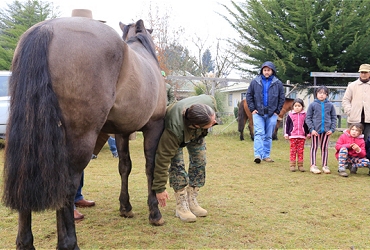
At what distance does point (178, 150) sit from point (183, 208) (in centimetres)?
58

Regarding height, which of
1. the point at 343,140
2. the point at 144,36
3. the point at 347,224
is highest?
the point at 144,36

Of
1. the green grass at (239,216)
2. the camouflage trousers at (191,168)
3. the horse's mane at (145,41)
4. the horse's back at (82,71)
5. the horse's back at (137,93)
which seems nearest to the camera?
the horse's back at (82,71)

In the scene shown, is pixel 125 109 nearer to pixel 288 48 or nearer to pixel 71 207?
pixel 71 207

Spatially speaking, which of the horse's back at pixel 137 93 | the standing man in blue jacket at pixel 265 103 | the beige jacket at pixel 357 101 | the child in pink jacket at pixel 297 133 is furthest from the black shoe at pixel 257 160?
the horse's back at pixel 137 93

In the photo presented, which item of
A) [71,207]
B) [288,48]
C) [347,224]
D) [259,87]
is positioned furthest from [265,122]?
[288,48]

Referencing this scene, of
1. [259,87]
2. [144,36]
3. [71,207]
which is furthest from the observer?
[259,87]

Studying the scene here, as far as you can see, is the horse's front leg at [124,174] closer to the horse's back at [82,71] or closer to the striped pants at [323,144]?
the horse's back at [82,71]

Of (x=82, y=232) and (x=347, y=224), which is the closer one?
(x=82, y=232)

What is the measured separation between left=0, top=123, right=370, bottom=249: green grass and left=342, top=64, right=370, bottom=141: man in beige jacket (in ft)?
3.26

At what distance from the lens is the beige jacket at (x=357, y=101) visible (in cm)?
593

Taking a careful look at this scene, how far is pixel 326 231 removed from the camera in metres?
3.04

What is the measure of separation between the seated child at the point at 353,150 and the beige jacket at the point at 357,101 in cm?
28

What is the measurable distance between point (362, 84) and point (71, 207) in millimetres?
5533

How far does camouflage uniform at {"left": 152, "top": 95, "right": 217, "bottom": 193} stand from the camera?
10.3 ft
